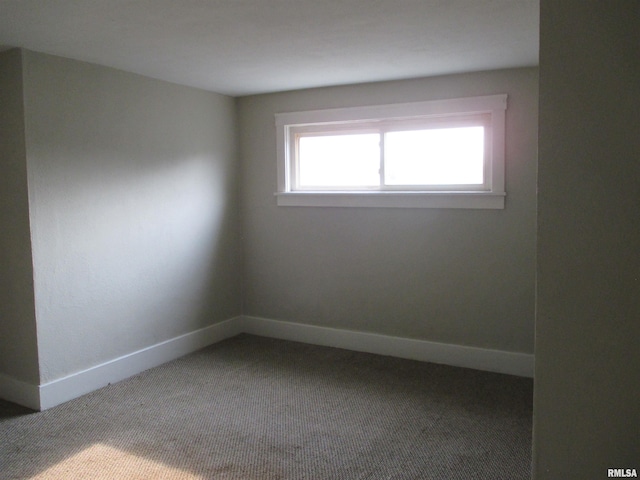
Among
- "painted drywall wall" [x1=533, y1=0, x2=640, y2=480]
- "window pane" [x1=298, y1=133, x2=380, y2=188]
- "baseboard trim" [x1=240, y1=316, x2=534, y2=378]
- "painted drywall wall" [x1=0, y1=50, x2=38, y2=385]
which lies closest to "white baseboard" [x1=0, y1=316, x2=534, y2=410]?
"baseboard trim" [x1=240, y1=316, x2=534, y2=378]

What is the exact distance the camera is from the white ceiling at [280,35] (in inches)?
95.5

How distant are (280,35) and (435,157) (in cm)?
176

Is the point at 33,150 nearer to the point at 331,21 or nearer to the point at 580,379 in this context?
the point at 331,21

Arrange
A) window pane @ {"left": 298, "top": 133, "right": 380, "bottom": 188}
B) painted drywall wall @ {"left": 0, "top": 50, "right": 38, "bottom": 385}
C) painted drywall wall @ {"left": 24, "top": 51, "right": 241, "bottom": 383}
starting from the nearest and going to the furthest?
painted drywall wall @ {"left": 0, "top": 50, "right": 38, "bottom": 385} → painted drywall wall @ {"left": 24, "top": 51, "right": 241, "bottom": 383} → window pane @ {"left": 298, "top": 133, "right": 380, "bottom": 188}

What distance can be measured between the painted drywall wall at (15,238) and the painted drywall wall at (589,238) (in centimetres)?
291

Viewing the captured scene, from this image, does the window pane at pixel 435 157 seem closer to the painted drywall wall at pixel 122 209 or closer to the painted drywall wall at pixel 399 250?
the painted drywall wall at pixel 399 250

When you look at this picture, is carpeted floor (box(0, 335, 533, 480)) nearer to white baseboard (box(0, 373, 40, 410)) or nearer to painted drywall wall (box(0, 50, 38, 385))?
white baseboard (box(0, 373, 40, 410))

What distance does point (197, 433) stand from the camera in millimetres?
3006

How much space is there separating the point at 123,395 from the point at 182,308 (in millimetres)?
975

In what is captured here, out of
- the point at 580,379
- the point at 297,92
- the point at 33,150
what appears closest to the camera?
the point at 580,379

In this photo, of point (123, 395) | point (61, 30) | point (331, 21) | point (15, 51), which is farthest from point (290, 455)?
point (15, 51)

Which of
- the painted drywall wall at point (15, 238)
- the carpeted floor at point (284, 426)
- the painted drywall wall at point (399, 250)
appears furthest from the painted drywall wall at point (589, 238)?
the painted drywall wall at point (15, 238)

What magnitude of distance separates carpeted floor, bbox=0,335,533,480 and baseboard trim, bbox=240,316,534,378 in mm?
115

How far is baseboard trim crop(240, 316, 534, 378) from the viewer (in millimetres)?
3893
